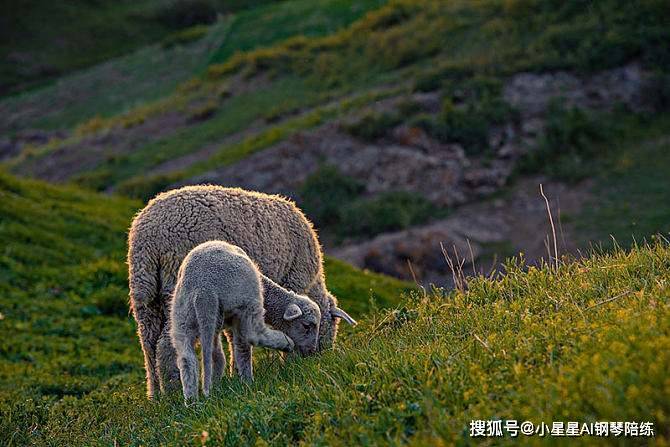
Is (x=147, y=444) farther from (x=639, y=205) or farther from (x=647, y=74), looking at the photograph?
(x=647, y=74)

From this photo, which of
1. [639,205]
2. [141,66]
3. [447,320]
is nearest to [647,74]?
[639,205]

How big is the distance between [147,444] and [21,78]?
53.1 m

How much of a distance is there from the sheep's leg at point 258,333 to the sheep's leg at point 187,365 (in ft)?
1.55

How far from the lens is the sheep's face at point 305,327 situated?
798 cm

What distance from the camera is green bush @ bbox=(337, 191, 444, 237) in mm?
24234

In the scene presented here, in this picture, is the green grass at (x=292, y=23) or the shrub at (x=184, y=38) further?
the shrub at (x=184, y=38)

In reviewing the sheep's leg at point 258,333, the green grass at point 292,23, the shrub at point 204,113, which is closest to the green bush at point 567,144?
the shrub at point 204,113

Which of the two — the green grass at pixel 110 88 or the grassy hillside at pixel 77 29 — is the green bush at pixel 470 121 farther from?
the grassy hillside at pixel 77 29

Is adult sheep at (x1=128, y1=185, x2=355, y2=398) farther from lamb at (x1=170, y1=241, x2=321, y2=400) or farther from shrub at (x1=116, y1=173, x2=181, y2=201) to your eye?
shrub at (x1=116, y1=173, x2=181, y2=201)

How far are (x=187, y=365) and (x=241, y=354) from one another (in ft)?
2.08

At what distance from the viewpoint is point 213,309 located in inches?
274

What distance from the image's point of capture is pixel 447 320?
6.63m

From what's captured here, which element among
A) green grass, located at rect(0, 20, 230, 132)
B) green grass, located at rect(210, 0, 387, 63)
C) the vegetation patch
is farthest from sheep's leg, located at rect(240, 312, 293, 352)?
green grass, located at rect(0, 20, 230, 132)

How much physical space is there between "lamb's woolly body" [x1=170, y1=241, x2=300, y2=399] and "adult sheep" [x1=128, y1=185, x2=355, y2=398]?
994 millimetres
